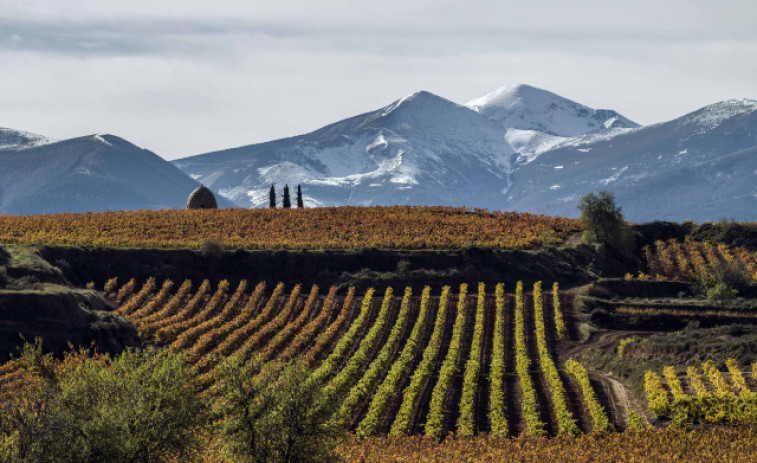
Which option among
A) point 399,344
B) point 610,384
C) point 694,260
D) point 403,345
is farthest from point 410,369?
point 694,260

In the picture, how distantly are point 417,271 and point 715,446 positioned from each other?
4436 centimetres

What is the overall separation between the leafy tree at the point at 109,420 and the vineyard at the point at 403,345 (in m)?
5.42

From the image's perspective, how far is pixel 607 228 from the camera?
10319 cm

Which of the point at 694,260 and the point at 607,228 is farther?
the point at 607,228

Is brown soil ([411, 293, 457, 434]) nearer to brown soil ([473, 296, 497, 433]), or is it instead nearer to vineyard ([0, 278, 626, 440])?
vineyard ([0, 278, 626, 440])

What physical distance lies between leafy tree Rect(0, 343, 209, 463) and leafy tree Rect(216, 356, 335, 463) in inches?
74.5

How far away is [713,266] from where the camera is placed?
310 feet

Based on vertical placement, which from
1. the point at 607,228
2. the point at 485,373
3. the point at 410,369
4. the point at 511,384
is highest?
the point at 607,228

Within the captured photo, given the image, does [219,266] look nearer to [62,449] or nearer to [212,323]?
[212,323]

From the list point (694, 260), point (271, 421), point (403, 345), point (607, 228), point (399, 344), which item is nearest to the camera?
point (271, 421)

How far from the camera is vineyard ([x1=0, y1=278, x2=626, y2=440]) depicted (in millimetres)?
57844

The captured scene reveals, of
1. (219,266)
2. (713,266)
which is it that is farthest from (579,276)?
(219,266)

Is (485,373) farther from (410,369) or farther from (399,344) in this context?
(399,344)

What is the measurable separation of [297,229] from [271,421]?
64.5 m
